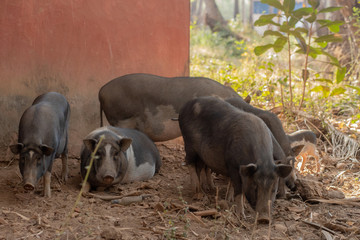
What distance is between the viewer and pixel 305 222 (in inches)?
182

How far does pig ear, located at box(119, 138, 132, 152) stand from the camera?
561 centimetres

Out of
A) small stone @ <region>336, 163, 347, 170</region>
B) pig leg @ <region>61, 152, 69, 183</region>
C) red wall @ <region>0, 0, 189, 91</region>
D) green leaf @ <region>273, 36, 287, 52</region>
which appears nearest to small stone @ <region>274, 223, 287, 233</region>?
pig leg @ <region>61, 152, 69, 183</region>

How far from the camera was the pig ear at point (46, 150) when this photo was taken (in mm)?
4964

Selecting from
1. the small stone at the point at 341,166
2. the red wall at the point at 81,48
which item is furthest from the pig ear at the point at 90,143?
the small stone at the point at 341,166

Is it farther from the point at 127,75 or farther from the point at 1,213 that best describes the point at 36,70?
the point at 1,213

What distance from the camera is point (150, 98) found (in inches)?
255

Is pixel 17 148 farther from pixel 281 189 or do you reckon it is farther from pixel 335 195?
pixel 335 195

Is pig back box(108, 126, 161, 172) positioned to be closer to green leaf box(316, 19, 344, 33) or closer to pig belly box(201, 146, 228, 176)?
pig belly box(201, 146, 228, 176)

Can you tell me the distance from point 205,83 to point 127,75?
103cm

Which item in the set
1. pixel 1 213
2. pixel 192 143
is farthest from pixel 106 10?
pixel 1 213

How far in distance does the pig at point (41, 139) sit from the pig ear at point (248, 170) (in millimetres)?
1928

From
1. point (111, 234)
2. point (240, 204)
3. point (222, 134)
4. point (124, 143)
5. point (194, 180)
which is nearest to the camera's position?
point (111, 234)

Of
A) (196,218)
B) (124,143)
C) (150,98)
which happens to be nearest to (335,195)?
(196,218)

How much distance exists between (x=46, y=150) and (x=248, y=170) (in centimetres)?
205
